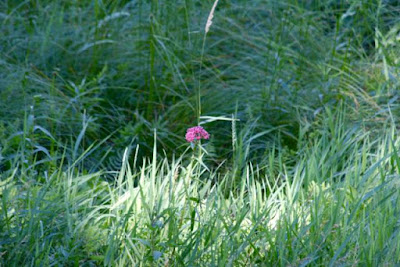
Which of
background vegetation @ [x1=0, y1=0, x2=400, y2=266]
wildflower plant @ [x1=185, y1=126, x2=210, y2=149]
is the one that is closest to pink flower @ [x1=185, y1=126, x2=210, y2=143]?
wildflower plant @ [x1=185, y1=126, x2=210, y2=149]

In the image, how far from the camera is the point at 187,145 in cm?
345

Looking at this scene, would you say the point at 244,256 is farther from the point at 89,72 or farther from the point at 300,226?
the point at 89,72

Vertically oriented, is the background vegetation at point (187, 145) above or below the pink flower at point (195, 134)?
Answer: below

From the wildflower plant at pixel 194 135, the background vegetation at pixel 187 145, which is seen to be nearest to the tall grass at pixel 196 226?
the background vegetation at pixel 187 145

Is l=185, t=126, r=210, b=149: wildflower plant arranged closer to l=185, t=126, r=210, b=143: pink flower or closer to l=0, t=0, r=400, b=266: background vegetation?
l=185, t=126, r=210, b=143: pink flower

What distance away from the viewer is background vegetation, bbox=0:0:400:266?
2.25 m

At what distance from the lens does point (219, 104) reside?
366 centimetres

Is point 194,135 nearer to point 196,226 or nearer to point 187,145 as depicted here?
point 196,226

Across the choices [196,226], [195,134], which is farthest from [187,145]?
[195,134]

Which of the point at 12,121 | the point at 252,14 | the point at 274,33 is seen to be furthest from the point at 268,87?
the point at 12,121

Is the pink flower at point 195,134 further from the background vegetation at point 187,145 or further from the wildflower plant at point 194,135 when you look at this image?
the background vegetation at point 187,145

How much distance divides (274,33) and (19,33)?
160 centimetres

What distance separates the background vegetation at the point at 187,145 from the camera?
2246 millimetres

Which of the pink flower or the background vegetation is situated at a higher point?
the pink flower
